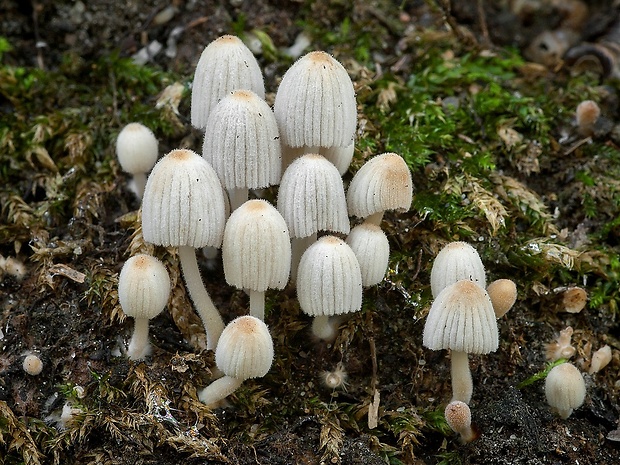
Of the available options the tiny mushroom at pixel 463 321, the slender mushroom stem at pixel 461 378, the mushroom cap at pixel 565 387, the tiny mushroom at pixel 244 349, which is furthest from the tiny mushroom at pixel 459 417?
the tiny mushroom at pixel 244 349

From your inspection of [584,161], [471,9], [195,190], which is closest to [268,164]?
[195,190]

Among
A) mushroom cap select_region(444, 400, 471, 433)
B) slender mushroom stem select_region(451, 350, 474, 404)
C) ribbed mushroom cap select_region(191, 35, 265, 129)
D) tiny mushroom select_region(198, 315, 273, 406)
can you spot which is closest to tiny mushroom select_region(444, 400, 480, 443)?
mushroom cap select_region(444, 400, 471, 433)

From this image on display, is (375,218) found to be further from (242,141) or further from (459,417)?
(459,417)

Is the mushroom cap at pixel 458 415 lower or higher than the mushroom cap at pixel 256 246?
lower

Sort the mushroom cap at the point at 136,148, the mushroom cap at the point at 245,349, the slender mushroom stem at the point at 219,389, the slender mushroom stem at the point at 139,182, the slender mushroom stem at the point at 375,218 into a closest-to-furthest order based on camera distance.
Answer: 1. the mushroom cap at the point at 245,349
2. the slender mushroom stem at the point at 219,389
3. the slender mushroom stem at the point at 375,218
4. the mushroom cap at the point at 136,148
5. the slender mushroom stem at the point at 139,182

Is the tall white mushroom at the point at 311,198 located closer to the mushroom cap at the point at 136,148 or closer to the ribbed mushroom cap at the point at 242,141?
the ribbed mushroom cap at the point at 242,141

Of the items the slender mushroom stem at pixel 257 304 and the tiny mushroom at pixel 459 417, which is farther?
the slender mushroom stem at pixel 257 304

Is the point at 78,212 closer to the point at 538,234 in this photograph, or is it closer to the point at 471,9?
the point at 538,234
